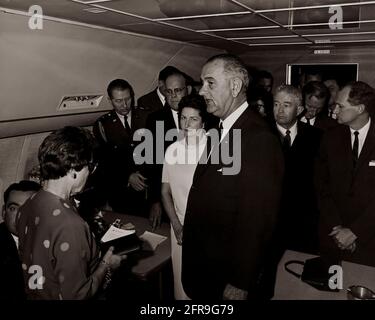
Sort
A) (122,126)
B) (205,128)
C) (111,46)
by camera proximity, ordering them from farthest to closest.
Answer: (122,126), (111,46), (205,128)

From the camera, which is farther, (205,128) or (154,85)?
(154,85)

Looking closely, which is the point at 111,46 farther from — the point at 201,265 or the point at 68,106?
the point at 201,265

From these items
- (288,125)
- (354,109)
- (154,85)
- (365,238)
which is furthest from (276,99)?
(154,85)

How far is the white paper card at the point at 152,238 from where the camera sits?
296 cm

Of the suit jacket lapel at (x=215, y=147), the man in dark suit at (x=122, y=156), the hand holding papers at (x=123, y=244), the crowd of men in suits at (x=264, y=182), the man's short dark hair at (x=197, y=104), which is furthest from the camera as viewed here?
the man in dark suit at (x=122, y=156)

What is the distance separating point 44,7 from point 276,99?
7.89 ft

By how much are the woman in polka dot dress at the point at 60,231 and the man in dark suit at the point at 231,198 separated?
74 cm

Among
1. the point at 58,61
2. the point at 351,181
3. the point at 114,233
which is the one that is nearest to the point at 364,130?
the point at 351,181

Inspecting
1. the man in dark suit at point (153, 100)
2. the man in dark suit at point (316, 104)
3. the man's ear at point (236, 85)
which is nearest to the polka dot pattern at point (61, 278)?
the man's ear at point (236, 85)

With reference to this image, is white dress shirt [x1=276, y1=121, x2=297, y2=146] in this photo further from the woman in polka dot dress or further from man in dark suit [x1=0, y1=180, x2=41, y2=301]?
man in dark suit [x1=0, y1=180, x2=41, y2=301]

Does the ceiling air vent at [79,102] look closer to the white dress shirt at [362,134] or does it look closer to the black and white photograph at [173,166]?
the black and white photograph at [173,166]

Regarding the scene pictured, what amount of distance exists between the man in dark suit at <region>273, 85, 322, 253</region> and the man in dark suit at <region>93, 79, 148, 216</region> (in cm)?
168

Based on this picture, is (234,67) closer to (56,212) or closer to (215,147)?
(215,147)
